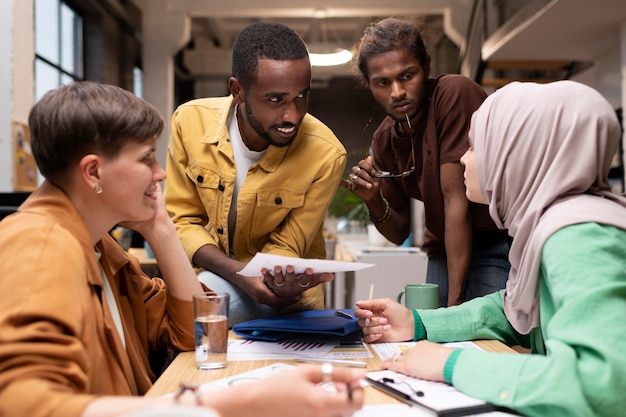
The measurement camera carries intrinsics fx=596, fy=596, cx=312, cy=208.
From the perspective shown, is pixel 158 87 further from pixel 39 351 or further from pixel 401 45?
pixel 39 351

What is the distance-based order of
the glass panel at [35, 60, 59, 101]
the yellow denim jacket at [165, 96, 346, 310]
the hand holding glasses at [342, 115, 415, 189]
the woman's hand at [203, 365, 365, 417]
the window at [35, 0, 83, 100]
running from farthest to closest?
the window at [35, 0, 83, 100]
the glass panel at [35, 60, 59, 101]
the hand holding glasses at [342, 115, 415, 189]
the yellow denim jacket at [165, 96, 346, 310]
the woman's hand at [203, 365, 365, 417]

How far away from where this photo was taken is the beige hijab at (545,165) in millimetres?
1089

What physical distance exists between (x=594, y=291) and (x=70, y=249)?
2.68ft

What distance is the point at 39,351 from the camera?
0.80m

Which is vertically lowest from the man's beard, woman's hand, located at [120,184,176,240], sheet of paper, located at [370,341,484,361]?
sheet of paper, located at [370,341,484,361]

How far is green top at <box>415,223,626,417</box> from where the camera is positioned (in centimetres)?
87

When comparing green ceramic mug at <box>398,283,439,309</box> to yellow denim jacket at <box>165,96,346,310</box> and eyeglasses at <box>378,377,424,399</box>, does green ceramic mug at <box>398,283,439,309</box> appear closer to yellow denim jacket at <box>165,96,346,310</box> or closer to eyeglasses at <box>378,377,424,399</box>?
yellow denim jacket at <box>165,96,346,310</box>

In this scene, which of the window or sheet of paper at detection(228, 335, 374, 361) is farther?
the window

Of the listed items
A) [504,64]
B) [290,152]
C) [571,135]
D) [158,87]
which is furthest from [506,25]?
[571,135]

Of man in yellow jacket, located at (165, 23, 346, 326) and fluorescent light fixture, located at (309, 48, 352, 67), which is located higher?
fluorescent light fixture, located at (309, 48, 352, 67)

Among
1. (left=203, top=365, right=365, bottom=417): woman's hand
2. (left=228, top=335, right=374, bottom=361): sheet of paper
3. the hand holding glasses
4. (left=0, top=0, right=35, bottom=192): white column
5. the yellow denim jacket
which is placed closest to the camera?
(left=203, top=365, right=365, bottom=417): woman's hand

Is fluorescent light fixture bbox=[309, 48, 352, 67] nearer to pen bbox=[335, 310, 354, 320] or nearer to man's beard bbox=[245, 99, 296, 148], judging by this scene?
man's beard bbox=[245, 99, 296, 148]

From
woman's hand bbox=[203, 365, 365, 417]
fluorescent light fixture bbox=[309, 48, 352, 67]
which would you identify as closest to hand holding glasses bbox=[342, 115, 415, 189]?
woman's hand bbox=[203, 365, 365, 417]

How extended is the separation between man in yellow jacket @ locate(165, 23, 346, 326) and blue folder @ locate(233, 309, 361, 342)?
1.29 ft
